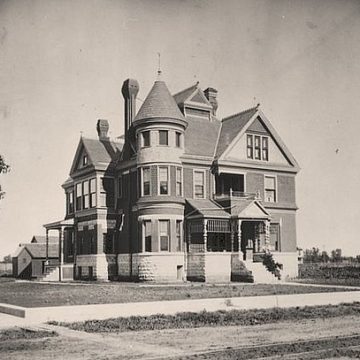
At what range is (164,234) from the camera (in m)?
33.7

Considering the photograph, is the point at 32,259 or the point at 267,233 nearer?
the point at 267,233

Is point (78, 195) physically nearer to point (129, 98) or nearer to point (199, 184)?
point (129, 98)

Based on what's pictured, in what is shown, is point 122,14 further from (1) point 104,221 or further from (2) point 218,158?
(1) point 104,221

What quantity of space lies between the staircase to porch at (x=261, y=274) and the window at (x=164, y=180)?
625cm

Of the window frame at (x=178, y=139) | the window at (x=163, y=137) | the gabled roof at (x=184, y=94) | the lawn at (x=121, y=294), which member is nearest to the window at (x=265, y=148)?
the gabled roof at (x=184, y=94)

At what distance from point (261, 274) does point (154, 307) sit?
57.1 ft

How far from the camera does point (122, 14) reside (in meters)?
15.4

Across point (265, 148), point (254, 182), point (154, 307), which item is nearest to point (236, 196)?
point (254, 182)

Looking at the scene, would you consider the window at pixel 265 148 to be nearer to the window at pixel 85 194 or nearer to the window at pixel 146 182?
the window at pixel 146 182

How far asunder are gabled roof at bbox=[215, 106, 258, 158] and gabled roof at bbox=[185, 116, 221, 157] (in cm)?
42

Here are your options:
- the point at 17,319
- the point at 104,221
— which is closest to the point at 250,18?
the point at 17,319

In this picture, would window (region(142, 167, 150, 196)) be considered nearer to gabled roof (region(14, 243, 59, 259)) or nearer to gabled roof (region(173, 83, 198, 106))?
gabled roof (region(173, 83, 198, 106))

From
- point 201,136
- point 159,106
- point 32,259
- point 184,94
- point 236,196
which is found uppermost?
point 184,94

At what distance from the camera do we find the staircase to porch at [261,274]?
1291 inches
